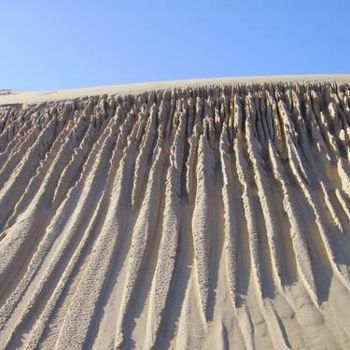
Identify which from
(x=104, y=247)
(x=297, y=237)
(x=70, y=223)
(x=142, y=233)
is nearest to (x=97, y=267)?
(x=104, y=247)

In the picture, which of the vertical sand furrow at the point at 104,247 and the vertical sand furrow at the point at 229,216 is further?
the vertical sand furrow at the point at 229,216

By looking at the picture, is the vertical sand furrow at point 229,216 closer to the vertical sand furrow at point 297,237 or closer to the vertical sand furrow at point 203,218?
the vertical sand furrow at point 203,218

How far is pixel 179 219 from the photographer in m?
6.90

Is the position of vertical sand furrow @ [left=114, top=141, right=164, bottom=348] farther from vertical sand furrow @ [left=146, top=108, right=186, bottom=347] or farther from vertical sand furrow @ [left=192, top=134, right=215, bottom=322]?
vertical sand furrow @ [left=192, top=134, right=215, bottom=322]

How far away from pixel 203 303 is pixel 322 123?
405 cm

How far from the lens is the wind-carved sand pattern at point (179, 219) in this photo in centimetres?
540

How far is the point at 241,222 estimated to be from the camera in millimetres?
6758

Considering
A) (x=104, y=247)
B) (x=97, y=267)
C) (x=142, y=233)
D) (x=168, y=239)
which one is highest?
(x=142, y=233)

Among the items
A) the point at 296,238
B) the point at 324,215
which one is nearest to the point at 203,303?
the point at 296,238

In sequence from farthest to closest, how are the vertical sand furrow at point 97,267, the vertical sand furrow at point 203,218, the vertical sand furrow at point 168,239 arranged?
the vertical sand furrow at point 203,218 < the vertical sand furrow at point 168,239 < the vertical sand furrow at point 97,267

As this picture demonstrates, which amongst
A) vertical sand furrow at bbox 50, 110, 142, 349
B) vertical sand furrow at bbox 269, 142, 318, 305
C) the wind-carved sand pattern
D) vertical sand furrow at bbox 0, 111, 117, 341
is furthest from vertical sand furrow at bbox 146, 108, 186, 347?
vertical sand furrow at bbox 269, 142, 318, 305

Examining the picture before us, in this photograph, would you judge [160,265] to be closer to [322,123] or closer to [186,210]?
[186,210]

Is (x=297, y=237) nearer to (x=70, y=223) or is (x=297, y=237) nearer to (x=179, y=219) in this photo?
(x=179, y=219)

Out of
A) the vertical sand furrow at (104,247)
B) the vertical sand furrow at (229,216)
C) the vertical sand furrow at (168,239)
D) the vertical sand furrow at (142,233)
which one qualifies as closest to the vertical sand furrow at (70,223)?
the vertical sand furrow at (104,247)
